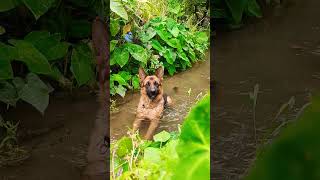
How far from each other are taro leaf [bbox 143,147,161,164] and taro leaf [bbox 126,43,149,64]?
4.52 feet

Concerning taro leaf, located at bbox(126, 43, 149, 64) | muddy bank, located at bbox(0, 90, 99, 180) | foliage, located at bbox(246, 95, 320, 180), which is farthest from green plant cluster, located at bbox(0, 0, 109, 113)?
foliage, located at bbox(246, 95, 320, 180)

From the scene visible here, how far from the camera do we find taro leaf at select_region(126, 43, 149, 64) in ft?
10.1

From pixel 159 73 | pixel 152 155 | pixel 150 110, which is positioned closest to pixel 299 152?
pixel 152 155

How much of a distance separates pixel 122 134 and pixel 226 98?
1.57 feet

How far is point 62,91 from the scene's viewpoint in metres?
2.71

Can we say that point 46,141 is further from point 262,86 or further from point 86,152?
point 262,86

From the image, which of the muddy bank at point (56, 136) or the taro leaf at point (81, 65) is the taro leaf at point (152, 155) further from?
the taro leaf at point (81, 65)

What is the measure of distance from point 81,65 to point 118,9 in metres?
0.45

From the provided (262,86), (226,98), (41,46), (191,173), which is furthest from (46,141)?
(191,173)

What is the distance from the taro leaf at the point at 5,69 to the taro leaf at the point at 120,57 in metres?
0.88

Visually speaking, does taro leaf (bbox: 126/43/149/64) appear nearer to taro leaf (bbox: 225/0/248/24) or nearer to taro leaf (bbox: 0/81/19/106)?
taro leaf (bbox: 225/0/248/24)

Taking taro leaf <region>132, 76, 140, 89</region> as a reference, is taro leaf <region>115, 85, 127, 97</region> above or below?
below

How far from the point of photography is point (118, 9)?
2.89m

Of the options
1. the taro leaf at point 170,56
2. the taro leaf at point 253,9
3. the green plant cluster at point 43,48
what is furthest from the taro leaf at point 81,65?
the taro leaf at point 253,9
